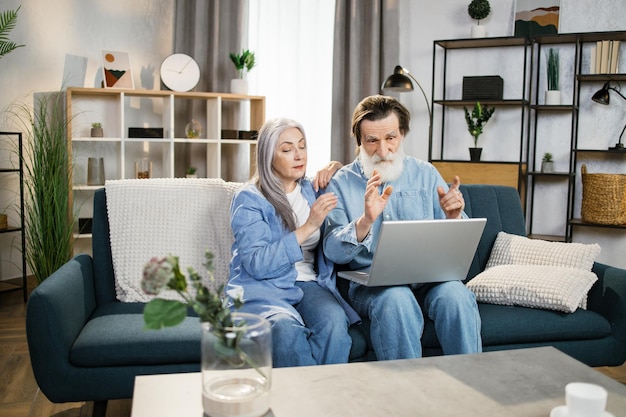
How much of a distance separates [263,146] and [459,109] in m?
2.85

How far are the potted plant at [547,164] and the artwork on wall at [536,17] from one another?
2.72 feet

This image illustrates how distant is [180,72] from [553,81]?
2.54 m

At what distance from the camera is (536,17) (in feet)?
15.3

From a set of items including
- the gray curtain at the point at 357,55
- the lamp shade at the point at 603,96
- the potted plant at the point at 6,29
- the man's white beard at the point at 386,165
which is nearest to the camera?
the man's white beard at the point at 386,165

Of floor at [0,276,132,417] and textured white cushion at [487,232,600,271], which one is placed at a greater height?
textured white cushion at [487,232,600,271]

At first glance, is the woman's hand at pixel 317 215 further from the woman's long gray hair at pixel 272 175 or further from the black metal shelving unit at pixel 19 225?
the black metal shelving unit at pixel 19 225

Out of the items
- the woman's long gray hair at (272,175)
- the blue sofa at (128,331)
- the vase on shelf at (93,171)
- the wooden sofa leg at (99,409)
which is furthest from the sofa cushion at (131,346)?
the vase on shelf at (93,171)

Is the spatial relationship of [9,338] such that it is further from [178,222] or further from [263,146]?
[263,146]

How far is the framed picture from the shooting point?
15.3 feet

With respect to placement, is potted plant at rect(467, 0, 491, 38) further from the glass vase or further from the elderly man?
the glass vase

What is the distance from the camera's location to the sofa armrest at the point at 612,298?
8.39ft

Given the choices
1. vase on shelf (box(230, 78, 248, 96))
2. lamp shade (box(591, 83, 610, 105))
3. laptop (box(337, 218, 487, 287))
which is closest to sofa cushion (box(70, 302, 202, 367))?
laptop (box(337, 218, 487, 287))

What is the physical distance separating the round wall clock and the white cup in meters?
3.97

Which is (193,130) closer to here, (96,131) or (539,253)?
(96,131)
